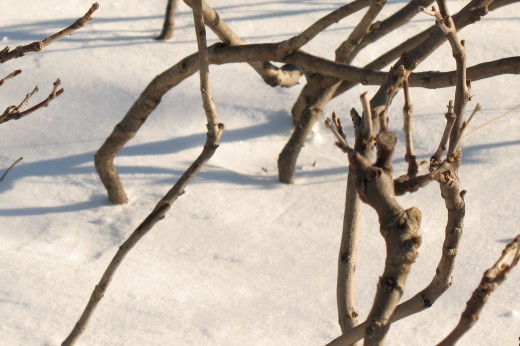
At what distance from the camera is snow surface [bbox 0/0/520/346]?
5.76 ft

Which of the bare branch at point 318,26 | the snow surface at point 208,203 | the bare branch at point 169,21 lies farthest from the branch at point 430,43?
the bare branch at point 169,21

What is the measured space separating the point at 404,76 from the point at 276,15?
229 cm

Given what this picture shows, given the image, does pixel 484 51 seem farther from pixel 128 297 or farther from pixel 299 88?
pixel 128 297

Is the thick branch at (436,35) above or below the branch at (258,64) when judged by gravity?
above

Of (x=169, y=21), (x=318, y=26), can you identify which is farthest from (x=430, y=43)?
(x=169, y=21)

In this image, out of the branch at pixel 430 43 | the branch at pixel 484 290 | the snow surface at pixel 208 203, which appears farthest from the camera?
the snow surface at pixel 208 203

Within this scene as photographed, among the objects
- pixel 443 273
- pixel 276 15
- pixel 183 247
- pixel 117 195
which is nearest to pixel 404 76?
pixel 443 273

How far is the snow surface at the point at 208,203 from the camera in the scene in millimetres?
1755

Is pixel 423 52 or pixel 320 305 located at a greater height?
pixel 423 52

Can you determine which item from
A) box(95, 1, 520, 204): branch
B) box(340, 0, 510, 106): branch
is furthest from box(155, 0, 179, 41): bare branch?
box(340, 0, 510, 106): branch

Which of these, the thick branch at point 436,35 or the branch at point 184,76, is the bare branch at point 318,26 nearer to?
the branch at point 184,76

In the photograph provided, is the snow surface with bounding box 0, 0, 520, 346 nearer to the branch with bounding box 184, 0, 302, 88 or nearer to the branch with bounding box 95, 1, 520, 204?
the branch with bounding box 95, 1, 520, 204

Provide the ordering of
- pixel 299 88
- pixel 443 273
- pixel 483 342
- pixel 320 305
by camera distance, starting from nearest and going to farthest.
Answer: pixel 443 273
pixel 483 342
pixel 320 305
pixel 299 88

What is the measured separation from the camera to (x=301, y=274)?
192 centimetres
